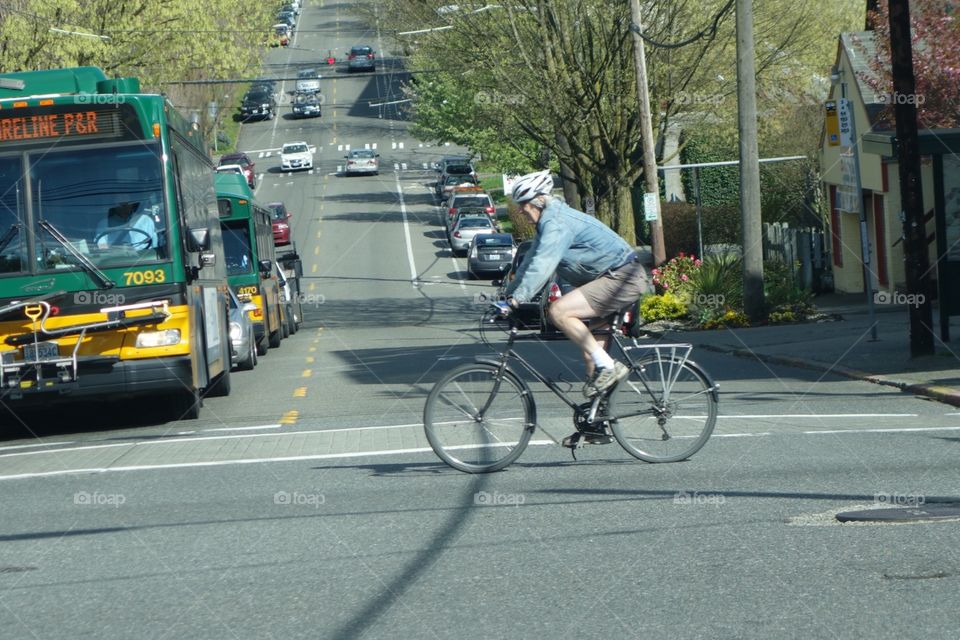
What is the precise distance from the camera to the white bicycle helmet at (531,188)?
8.67 meters

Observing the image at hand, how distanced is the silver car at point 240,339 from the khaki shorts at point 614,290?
41.7 feet

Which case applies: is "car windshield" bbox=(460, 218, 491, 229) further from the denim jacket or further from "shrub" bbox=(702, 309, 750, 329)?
the denim jacket

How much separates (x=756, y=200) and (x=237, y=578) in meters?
18.5

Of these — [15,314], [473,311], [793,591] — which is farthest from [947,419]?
[473,311]

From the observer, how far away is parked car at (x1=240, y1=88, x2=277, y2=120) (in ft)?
297

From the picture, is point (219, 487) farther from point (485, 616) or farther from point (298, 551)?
point (485, 616)

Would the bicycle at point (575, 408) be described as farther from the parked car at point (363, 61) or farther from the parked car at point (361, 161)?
the parked car at point (363, 61)

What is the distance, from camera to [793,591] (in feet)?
18.9

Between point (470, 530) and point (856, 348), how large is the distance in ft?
38.8

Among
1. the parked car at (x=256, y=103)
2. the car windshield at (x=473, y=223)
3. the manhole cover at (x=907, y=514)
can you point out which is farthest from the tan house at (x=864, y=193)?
the parked car at (x=256, y=103)

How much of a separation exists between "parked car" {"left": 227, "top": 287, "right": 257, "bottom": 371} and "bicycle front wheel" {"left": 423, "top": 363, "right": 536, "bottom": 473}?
12.1 metres

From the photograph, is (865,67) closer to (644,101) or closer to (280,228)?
(644,101)

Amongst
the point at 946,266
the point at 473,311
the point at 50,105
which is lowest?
the point at 473,311

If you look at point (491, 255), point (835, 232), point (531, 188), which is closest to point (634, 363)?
point (531, 188)
